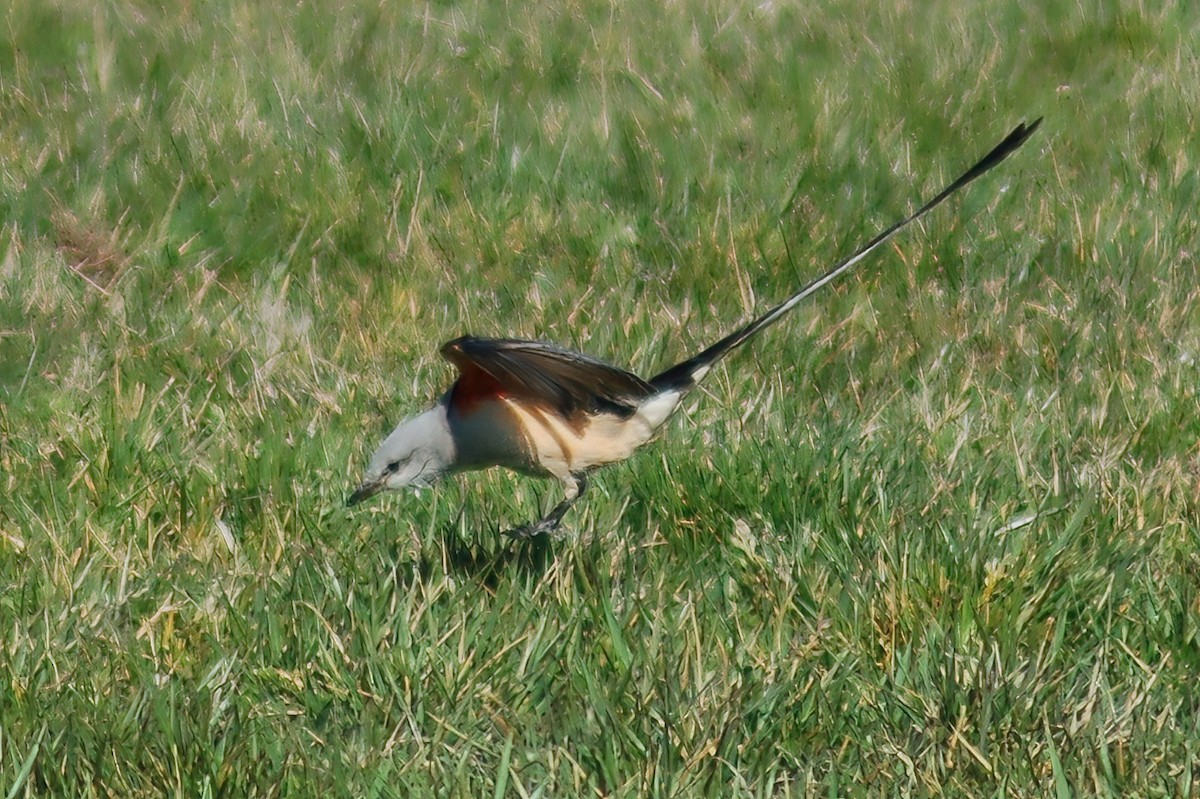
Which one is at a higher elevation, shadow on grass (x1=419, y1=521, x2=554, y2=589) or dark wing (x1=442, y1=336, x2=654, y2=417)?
→ dark wing (x1=442, y1=336, x2=654, y2=417)

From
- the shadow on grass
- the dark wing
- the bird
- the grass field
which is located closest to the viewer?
the grass field

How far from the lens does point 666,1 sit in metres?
7.54

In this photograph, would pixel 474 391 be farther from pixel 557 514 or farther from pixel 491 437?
pixel 557 514

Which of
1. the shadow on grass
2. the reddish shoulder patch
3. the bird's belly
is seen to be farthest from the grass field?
the reddish shoulder patch

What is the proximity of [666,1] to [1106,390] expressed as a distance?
406 cm

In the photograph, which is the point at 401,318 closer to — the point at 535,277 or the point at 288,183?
the point at 535,277

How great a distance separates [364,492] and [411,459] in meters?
0.14

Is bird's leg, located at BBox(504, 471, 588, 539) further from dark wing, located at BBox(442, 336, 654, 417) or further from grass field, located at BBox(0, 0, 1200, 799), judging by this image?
dark wing, located at BBox(442, 336, 654, 417)

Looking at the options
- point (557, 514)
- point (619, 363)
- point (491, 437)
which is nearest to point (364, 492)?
point (491, 437)

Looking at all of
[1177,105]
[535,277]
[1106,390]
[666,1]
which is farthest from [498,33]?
[1106,390]

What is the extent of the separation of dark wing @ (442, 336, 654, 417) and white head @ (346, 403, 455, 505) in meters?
0.15

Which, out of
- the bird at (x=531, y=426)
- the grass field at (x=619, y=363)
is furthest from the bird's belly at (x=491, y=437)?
the grass field at (x=619, y=363)

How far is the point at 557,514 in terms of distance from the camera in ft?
11.4

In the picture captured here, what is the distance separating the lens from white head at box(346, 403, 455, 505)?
3496 mm
